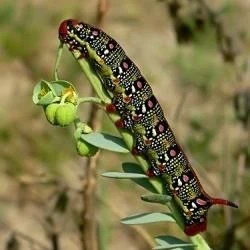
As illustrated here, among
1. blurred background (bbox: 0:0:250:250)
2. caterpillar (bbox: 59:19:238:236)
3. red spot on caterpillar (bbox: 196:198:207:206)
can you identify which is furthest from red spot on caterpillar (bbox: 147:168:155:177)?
blurred background (bbox: 0:0:250:250)

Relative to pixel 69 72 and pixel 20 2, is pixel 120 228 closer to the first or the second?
pixel 69 72

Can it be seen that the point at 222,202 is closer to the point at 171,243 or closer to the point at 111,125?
the point at 171,243

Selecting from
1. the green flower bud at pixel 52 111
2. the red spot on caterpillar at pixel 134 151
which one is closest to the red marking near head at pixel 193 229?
the red spot on caterpillar at pixel 134 151

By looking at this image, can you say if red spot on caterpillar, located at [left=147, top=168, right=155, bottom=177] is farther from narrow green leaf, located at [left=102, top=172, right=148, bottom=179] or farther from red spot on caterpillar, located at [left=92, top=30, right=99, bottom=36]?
red spot on caterpillar, located at [left=92, top=30, right=99, bottom=36]

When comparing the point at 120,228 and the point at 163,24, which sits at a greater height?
the point at 163,24

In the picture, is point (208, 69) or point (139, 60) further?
point (139, 60)

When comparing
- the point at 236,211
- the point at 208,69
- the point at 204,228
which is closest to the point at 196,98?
the point at 208,69

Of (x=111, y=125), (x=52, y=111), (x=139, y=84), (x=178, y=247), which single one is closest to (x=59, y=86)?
(x=52, y=111)
